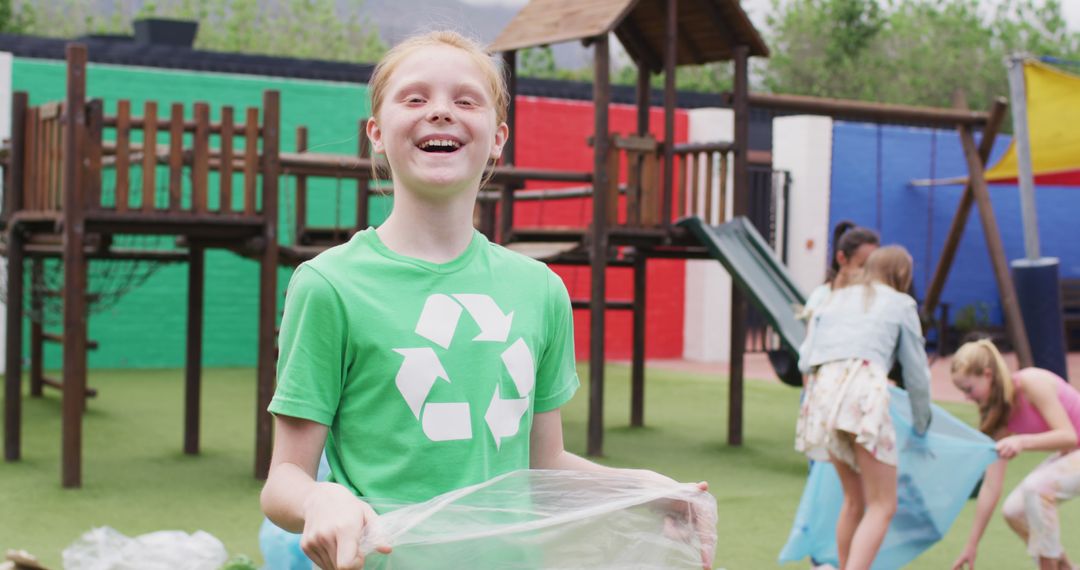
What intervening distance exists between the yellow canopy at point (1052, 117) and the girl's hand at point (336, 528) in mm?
8534

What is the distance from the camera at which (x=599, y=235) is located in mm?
8312

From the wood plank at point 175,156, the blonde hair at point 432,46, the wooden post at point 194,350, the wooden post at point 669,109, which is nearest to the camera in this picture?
the blonde hair at point 432,46

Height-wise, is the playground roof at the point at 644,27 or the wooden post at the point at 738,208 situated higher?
the playground roof at the point at 644,27

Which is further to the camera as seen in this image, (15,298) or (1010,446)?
(15,298)

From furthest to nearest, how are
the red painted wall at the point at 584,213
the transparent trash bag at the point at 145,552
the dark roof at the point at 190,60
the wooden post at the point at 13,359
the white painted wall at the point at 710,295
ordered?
the white painted wall at the point at 710,295 < the red painted wall at the point at 584,213 < the dark roof at the point at 190,60 < the wooden post at the point at 13,359 < the transparent trash bag at the point at 145,552

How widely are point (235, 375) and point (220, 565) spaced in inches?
328

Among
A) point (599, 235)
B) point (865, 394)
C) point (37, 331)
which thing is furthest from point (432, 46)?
point (37, 331)

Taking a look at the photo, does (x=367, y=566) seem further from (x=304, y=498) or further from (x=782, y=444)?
(x=782, y=444)

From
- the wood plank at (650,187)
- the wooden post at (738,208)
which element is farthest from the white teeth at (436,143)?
the wooden post at (738,208)

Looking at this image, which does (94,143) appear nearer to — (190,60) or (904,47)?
(190,60)

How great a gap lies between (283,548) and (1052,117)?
24.5 feet

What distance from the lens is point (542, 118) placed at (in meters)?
14.6

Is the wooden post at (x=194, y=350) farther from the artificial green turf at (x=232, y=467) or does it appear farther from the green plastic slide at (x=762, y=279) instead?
the green plastic slide at (x=762, y=279)

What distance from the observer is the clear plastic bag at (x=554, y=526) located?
1.55m
